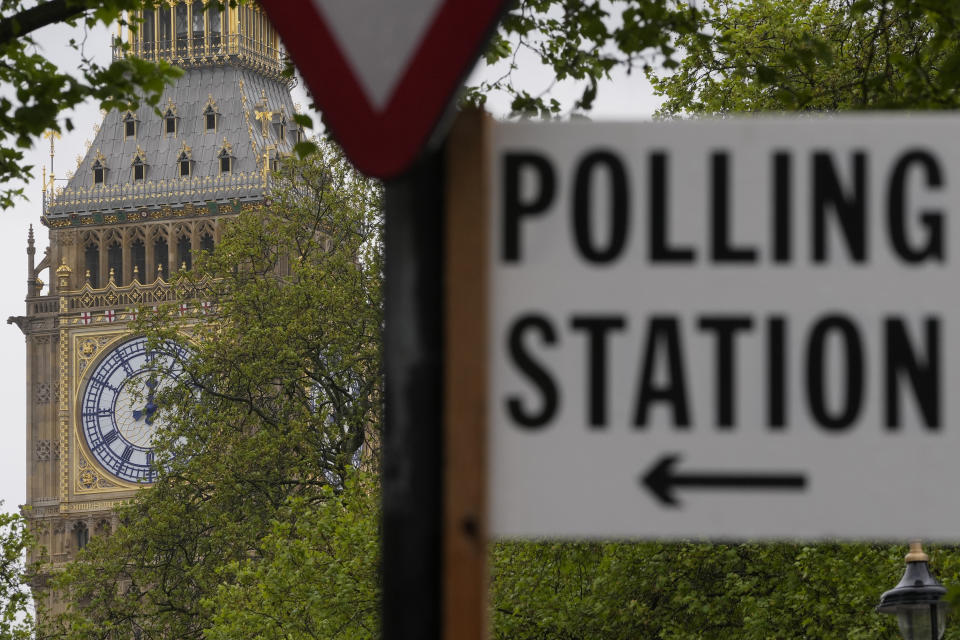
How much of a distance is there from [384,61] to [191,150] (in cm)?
8818

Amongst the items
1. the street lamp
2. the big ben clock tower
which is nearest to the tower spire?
the big ben clock tower

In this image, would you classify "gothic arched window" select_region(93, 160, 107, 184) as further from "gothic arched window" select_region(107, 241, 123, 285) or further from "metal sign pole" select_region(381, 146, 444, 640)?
"metal sign pole" select_region(381, 146, 444, 640)

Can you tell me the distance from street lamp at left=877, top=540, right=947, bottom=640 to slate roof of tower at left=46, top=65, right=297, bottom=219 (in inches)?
2812

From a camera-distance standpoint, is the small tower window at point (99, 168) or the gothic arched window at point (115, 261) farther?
the small tower window at point (99, 168)

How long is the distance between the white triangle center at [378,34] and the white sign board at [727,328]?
16cm

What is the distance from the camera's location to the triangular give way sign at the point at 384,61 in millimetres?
2328

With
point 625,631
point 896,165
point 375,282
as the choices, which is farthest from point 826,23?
point 896,165

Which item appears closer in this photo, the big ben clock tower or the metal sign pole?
the metal sign pole

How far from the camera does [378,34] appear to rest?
236cm

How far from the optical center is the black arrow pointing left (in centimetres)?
240

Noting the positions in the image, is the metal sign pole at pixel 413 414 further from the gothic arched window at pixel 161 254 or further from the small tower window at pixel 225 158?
the small tower window at pixel 225 158

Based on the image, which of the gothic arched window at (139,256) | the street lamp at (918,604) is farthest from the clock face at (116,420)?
the street lamp at (918,604)

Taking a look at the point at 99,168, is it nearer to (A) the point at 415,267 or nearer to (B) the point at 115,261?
(B) the point at 115,261

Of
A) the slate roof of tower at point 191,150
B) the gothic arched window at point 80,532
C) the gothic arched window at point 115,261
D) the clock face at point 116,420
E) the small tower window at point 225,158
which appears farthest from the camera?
the small tower window at point 225,158
